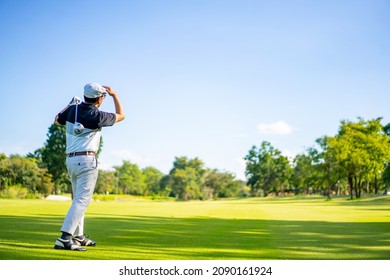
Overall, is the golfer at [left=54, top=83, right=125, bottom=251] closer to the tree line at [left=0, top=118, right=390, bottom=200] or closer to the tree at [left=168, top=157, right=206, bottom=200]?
the tree line at [left=0, top=118, right=390, bottom=200]

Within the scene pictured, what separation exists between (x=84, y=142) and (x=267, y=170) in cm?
9467

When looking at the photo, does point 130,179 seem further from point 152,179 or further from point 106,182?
point 152,179

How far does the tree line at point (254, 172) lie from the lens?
42162mm

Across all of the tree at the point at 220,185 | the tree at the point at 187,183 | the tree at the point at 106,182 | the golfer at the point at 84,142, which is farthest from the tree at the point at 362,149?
the golfer at the point at 84,142

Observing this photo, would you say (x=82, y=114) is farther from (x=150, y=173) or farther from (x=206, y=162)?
(x=150, y=173)

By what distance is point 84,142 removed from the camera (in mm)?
6047

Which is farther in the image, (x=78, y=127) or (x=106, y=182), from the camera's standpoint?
A: (x=106, y=182)

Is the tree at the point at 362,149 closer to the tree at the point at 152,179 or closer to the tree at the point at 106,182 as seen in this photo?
the tree at the point at 106,182

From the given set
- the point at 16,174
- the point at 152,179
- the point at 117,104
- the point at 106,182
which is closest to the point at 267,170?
the point at 152,179
